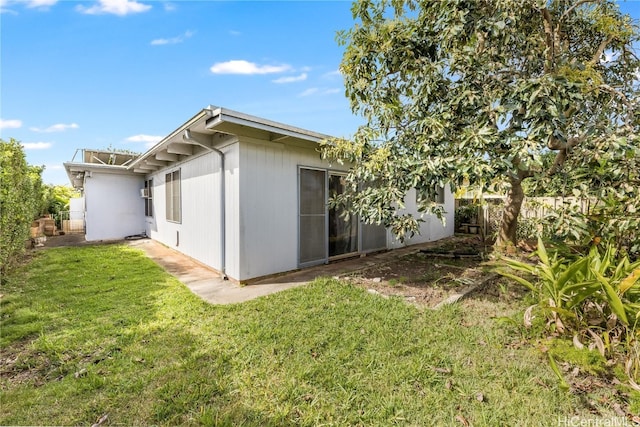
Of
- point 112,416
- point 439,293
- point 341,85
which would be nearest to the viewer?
point 112,416

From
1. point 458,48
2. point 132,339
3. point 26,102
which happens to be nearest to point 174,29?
point 26,102

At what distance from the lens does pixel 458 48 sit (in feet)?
13.5

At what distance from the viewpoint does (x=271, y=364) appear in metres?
2.50

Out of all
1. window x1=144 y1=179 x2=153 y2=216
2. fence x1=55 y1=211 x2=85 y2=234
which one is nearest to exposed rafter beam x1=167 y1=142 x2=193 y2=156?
window x1=144 y1=179 x2=153 y2=216

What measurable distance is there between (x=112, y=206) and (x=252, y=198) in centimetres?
895

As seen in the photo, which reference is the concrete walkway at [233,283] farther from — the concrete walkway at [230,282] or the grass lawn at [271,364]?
the grass lawn at [271,364]

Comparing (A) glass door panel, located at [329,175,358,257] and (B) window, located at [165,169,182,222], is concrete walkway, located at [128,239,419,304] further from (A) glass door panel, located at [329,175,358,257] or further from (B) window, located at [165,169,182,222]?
(B) window, located at [165,169,182,222]

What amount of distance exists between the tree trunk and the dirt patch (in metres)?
0.53

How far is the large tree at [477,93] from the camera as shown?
3416 mm

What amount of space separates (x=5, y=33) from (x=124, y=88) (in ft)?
10.0

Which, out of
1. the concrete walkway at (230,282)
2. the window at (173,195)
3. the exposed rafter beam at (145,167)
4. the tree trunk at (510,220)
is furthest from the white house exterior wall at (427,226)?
the exposed rafter beam at (145,167)

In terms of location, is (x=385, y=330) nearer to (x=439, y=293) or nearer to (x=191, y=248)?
(x=439, y=293)

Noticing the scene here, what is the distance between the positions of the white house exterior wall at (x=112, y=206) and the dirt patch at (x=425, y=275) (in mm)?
10153

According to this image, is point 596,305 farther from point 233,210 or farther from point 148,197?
point 148,197
